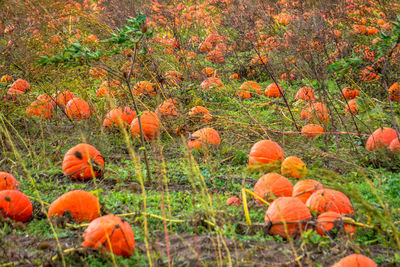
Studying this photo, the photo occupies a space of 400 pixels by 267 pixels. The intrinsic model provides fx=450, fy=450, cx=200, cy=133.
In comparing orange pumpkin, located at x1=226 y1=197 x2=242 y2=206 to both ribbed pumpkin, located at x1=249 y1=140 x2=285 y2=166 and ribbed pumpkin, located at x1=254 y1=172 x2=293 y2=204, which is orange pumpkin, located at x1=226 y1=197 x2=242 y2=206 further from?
ribbed pumpkin, located at x1=249 y1=140 x2=285 y2=166

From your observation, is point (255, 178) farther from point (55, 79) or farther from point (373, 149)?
point (55, 79)

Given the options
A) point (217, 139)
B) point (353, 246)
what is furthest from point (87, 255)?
point (217, 139)

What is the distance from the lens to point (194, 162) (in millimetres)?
2973

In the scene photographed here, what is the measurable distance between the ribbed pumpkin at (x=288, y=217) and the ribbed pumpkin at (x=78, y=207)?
1166 millimetres

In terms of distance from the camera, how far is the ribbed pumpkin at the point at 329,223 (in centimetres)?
270

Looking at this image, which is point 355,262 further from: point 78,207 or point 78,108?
point 78,108

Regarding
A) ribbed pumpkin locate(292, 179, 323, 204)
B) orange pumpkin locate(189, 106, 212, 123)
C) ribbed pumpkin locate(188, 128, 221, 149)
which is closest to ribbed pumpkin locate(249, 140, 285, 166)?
ribbed pumpkin locate(188, 128, 221, 149)

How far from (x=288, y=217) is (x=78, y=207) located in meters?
1.40

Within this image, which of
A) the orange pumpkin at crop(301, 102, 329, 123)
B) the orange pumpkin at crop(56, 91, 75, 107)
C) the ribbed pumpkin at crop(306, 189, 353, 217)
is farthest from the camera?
the orange pumpkin at crop(56, 91, 75, 107)

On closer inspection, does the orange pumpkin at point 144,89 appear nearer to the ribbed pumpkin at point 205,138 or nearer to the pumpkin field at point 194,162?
the pumpkin field at point 194,162

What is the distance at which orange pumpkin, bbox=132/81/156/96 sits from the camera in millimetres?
5984

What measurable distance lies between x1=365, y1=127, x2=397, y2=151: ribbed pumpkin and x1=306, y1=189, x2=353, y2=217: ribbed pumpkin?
1.40 metres

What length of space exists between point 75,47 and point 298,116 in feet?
10.2

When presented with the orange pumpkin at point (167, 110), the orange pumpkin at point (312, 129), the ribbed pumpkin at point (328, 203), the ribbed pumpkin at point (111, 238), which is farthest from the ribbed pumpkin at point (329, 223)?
the orange pumpkin at point (167, 110)
